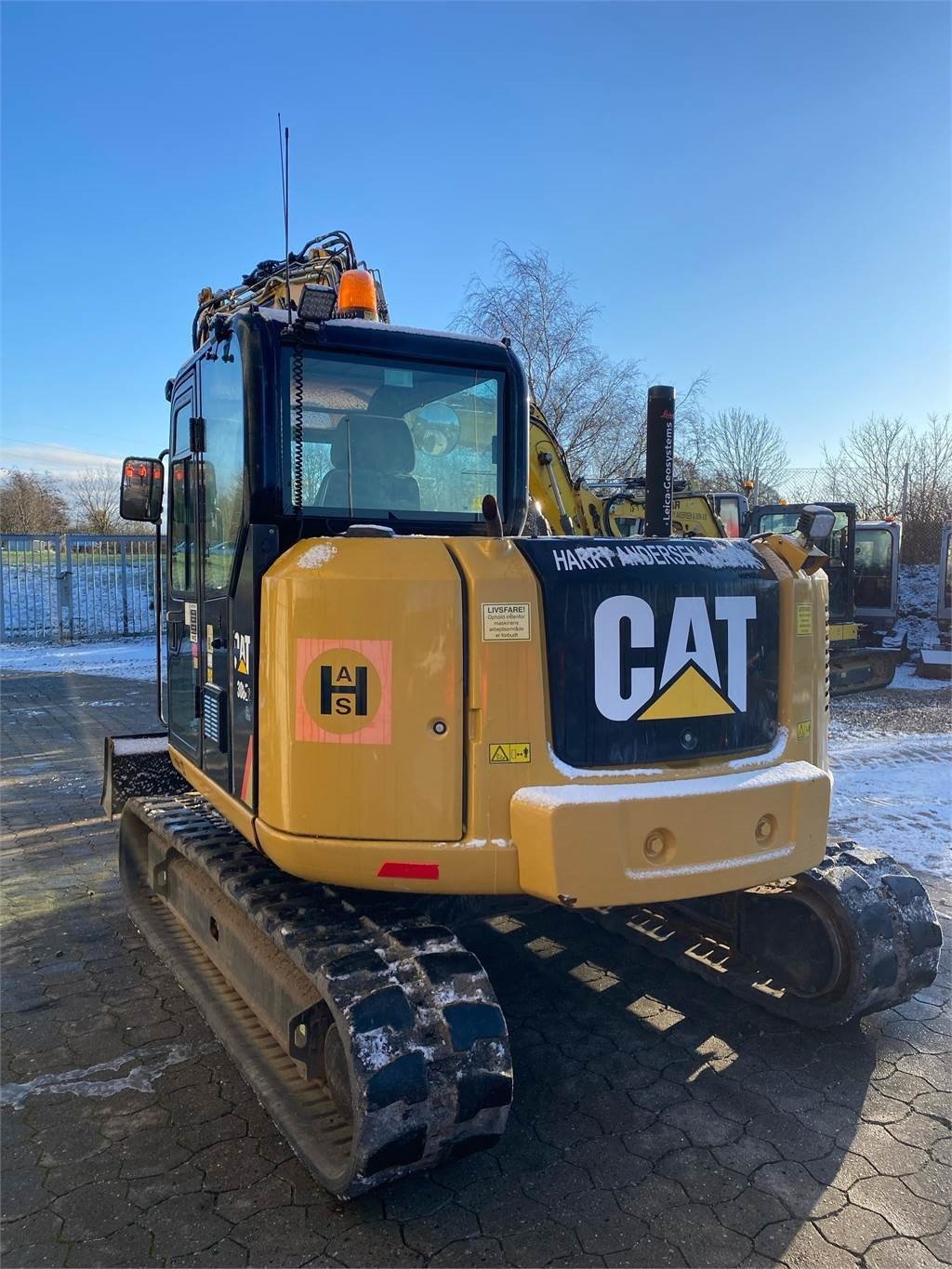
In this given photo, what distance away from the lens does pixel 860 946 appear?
3.64 m

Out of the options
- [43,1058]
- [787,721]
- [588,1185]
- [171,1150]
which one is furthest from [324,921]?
[787,721]

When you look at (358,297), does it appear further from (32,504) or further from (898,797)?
(32,504)

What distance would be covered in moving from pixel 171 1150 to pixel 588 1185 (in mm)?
1358

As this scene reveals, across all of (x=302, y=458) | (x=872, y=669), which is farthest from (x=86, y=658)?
(x=302, y=458)

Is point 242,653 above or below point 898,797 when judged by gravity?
above

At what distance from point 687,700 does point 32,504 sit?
1709 inches

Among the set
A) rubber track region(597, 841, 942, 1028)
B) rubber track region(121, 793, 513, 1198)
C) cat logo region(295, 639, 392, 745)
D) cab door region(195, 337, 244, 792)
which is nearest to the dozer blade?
rubber track region(597, 841, 942, 1028)

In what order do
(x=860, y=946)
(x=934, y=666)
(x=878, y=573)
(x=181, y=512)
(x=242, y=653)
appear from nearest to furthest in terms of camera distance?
(x=242, y=653) < (x=860, y=946) < (x=181, y=512) < (x=934, y=666) < (x=878, y=573)

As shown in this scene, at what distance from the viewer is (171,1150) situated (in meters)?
3.08

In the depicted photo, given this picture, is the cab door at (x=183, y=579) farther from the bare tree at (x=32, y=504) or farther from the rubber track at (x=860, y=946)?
the bare tree at (x=32, y=504)

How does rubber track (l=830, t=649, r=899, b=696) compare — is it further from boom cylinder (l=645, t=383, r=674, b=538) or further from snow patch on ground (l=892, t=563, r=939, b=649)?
boom cylinder (l=645, t=383, r=674, b=538)

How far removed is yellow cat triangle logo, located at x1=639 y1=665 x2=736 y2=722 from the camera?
10.3ft

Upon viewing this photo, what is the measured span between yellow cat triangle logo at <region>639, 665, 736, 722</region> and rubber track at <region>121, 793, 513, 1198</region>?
3.28ft

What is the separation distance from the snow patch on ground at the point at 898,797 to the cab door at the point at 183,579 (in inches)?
174
